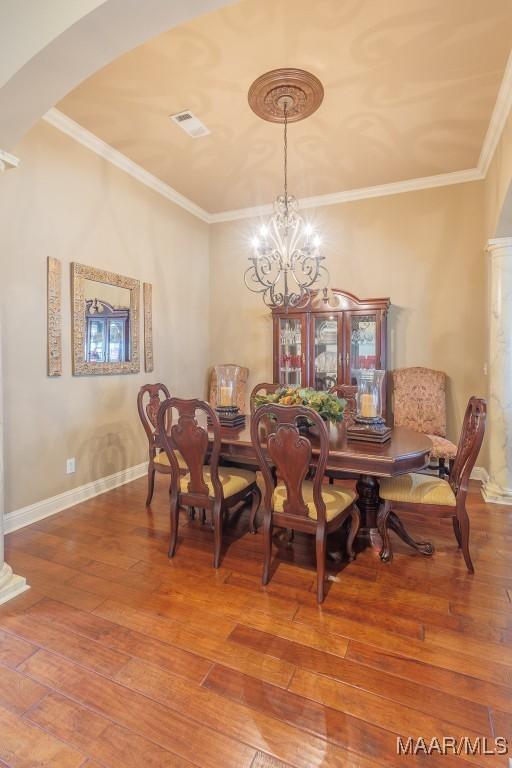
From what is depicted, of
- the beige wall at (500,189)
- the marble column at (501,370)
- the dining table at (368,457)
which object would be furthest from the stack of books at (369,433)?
the beige wall at (500,189)

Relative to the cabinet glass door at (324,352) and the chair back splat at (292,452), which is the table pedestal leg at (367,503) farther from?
the cabinet glass door at (324,352)

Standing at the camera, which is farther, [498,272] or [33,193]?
[498,272]

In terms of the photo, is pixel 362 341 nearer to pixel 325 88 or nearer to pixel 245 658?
pixel 325 88

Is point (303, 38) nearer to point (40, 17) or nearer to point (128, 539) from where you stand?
point (40, 17)

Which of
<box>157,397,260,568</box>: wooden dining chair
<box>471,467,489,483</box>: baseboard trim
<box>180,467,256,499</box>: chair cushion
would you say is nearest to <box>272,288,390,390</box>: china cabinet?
<box>471,467,489,483</box>: baseboard trim

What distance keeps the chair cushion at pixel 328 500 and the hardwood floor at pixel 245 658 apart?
1.37ft

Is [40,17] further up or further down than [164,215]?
further down

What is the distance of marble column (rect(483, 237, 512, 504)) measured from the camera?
3.44 meters

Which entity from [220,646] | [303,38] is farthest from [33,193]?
[220,646]

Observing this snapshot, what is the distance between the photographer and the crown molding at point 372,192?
4039 mm

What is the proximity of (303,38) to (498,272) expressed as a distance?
2.46 metres

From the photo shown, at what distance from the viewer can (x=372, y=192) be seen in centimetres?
439

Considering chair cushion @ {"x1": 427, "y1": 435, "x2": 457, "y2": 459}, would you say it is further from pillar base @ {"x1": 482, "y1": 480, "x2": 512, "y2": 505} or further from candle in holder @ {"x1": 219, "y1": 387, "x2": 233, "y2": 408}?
candle in holder @ {"x1": 219, "y1": 387, "x2": 233, "y2": 408}

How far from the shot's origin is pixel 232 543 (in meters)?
2.65
